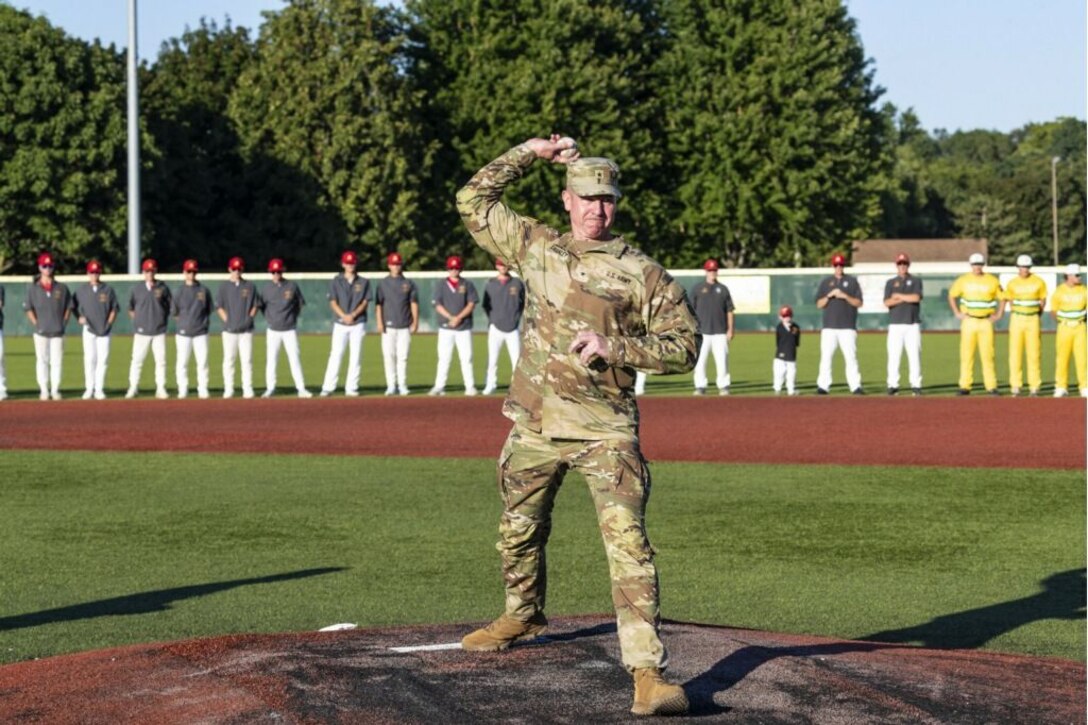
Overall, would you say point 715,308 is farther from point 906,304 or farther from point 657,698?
point 657,698

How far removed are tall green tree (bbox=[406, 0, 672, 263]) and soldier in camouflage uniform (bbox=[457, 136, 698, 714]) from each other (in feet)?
189

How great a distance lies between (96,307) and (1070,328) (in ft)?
49.1

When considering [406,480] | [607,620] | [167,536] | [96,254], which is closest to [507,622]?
[607,620]

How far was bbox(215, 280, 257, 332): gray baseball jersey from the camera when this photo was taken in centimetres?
2512

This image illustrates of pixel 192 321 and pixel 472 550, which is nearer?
pixel 472 550

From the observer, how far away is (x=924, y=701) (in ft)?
20.6

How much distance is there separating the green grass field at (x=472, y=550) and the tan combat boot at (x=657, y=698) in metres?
3.23

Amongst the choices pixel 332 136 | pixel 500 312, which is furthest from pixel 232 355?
pixel 332 136

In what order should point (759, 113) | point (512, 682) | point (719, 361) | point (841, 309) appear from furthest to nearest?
point (759, 113) → point (719, 361) → point (841, 309) → point (512, 682)

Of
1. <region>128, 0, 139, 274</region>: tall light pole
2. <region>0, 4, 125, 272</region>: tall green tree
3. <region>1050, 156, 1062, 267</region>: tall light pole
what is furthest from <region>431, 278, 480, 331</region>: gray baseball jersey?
<region>1050, 156, 1062, 267</region>: tall light pole

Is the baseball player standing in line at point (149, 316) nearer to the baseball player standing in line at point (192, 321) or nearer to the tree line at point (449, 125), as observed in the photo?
the baseball player standing in line at point (192, 321)

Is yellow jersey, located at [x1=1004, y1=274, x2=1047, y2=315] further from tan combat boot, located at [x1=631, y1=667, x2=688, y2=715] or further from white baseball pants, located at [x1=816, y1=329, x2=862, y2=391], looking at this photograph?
tan combat boot, located at [x1=631, y1=667, x2=688, y2=715]

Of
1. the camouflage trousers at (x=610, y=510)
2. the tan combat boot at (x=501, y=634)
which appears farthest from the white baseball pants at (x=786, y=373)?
the camouflage trousers at (x=610, y=510)

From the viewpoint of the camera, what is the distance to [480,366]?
34688 mm
